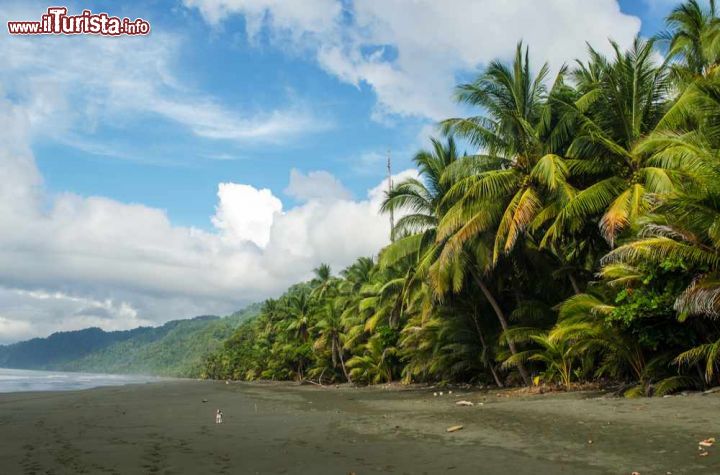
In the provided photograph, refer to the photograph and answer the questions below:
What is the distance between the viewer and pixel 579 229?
1641cm

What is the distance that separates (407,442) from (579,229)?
10301 mm

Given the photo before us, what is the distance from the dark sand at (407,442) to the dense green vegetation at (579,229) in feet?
6.79

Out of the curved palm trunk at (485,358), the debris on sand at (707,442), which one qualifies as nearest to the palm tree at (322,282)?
the curved palm trunk at (485,358)

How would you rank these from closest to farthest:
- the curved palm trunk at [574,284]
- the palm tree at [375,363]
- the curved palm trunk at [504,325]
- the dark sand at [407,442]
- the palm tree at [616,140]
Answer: the dark sand at [407,442]
the palm tree at [616,140]
the curved palm trunk at [574,284]
the curved palm trunk at [504,325]
the palm tree at [375,363]

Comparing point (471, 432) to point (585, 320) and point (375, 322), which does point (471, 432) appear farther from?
point (375, 322)

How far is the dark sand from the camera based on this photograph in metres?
6.95

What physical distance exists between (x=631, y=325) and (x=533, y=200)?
17.7ft

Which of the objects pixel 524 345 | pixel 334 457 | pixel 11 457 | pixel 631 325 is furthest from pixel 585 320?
pixel 11 457

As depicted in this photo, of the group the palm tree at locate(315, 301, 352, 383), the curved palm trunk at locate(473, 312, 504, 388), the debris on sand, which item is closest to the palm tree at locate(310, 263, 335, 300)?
the palm tree at locate(315, 301, 352, 383)

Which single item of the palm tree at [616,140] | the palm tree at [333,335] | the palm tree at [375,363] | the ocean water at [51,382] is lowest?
the ocean water at [51,382]

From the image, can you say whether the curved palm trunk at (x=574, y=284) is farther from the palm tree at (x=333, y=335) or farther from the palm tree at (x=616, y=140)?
the palm tree at (x=333, y=335)

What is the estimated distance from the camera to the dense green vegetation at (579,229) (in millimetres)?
11516

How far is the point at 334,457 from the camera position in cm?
812

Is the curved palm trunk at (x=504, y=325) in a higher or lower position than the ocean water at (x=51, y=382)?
higher
